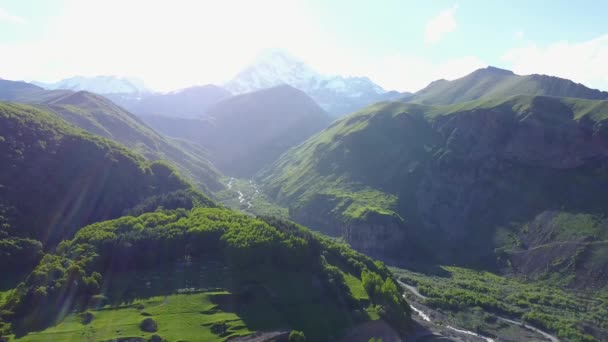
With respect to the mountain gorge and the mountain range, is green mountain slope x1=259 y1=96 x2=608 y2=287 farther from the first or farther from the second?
the mountain gorge

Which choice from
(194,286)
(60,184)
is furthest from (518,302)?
(60,184)

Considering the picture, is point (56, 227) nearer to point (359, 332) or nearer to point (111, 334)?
point (111, 334)

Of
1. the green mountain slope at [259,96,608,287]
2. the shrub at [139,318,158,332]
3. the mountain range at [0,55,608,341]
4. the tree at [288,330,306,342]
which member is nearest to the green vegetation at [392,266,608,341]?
the mountain range at [0,55,608,341]

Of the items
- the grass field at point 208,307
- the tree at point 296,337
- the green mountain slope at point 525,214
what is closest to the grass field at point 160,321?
the grass field at point 208,307

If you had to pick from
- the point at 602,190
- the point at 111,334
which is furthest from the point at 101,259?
the point at 602,190

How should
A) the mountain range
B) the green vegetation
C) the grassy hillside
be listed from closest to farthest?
the grassy hillside < the mountain range < the green vegetation

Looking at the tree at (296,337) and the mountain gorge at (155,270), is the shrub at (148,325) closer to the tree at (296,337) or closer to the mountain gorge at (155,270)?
the mountain gorge at (155,270)
